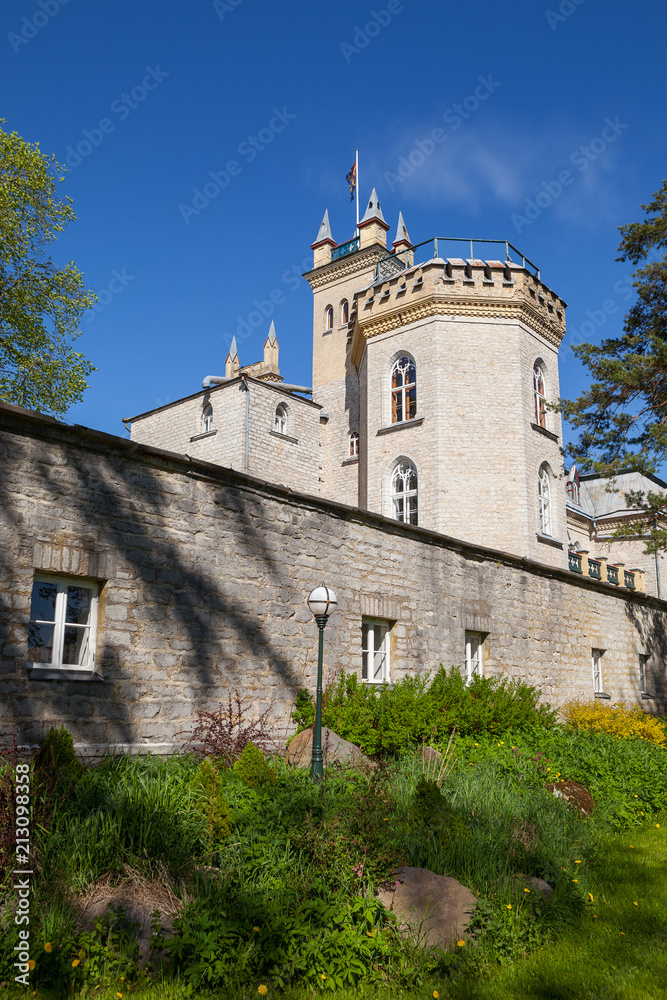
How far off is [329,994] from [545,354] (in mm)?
21547

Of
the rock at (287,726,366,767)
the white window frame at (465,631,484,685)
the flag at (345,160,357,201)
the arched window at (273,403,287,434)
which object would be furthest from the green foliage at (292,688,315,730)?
the flag at (345,160,357,201)

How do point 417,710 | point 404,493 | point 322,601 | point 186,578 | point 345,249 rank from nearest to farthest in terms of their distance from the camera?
point 322,601 → point 186,578 → point 417,710 → point 404,493 → point 345,249

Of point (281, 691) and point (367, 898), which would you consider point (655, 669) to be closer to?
point (281, 691)

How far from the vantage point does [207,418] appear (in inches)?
1148

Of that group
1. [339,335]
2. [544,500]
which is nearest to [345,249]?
[339,335]

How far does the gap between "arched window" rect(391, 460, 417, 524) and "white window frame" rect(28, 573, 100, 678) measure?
15050 mm

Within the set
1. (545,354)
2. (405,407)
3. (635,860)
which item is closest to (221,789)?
(635,860)

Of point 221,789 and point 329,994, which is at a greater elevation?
point 221,789

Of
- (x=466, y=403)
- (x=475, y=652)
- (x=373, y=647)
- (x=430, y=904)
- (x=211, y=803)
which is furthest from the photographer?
(x=466, y=403)

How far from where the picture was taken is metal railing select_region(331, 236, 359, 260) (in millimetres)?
35375

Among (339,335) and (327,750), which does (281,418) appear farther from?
(327,750)

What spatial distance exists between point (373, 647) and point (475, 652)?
8.88ft

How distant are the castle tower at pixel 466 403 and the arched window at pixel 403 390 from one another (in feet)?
0.11

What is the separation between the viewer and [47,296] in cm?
2062
